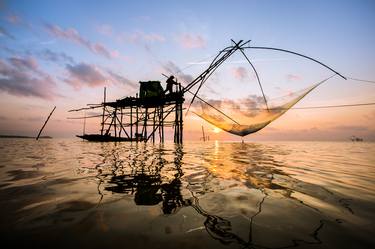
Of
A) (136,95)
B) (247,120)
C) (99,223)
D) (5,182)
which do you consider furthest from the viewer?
(136,95)

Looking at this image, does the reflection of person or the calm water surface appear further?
the reflection of person

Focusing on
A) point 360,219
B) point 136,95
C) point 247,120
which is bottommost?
point 360,219

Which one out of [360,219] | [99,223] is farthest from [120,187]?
[360,219]

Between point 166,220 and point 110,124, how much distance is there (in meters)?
34.5

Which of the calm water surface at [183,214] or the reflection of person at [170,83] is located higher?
the reflection of person at [170,83]

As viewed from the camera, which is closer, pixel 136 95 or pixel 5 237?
pixel 5 237

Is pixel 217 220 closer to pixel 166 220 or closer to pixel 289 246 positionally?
pixel 166 220

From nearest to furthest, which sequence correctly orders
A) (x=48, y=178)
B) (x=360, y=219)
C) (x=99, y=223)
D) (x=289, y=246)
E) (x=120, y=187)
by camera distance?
(x=289, y=246) → (x=99, y=223) → (x=360, y=219) → (x=120, y=187) → (x=48, y=178)

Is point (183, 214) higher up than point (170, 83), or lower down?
lower down

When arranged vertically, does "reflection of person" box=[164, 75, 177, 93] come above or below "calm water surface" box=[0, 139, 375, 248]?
above

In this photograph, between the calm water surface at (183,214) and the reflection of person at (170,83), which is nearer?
the calm water surface at (183,214)

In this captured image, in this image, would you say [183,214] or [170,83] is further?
[170,83]

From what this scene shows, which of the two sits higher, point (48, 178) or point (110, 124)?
point (110, 124)

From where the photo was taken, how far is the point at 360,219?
2.79m
